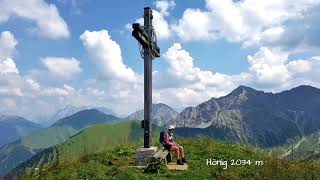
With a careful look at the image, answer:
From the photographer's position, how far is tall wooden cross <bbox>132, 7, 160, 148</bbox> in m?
19.7

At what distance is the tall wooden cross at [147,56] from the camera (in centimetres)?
1972

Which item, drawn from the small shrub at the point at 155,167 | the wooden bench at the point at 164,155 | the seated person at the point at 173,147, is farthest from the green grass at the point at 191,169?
the wooden bench at the point at 164,155

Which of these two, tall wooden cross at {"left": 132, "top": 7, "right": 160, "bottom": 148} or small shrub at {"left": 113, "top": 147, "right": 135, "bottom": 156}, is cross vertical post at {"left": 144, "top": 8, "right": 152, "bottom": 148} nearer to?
tall wooden cross at {"left": 132, "top": 7, "right": 160, "bottom": 148}

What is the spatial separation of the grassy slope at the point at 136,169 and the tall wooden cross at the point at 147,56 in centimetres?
189

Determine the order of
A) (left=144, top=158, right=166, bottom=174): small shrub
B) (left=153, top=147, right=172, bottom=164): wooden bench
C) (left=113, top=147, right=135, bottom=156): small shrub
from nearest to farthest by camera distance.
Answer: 1. (left=144, top=158, right=166, bottom=174): small shrub
2. (left=153, top=147, right=172, bottom=164): wooden bench
3. (left=113, top=147, right=135, bottom=156): small shrub

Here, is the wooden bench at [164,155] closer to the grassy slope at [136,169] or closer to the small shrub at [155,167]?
the small shrub at [155,167]

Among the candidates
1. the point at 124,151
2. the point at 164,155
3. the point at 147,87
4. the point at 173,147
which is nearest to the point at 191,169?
the point at 164,155

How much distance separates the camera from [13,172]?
15.3 metres

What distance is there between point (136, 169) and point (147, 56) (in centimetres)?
585

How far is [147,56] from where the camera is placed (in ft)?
67.5

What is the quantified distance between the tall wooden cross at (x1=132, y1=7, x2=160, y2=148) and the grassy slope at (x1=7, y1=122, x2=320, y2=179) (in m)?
1.89

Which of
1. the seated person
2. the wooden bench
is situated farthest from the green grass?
the wooden bench

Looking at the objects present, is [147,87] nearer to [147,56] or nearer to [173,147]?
[147,56]

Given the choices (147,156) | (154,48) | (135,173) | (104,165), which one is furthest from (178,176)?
(154,48)
